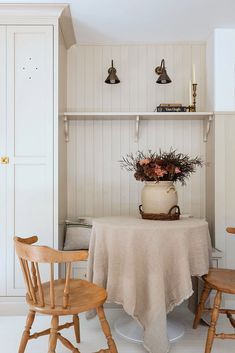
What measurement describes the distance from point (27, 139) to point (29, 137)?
0.08 feet

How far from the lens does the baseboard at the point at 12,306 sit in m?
2.87

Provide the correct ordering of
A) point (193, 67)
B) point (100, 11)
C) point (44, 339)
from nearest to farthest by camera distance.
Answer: point (44, 339) < point (100, 11) < point (193, 67)

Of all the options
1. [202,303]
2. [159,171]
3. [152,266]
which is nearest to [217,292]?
[202,303]

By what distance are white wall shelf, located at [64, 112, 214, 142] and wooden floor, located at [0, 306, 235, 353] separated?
1694 millimetres

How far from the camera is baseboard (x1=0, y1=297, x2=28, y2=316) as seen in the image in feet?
9.40

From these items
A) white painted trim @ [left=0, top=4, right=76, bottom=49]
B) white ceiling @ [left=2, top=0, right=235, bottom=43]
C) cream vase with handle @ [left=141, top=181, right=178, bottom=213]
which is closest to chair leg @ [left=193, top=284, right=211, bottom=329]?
cream vase with handle @ [left=141, top=181, right=178, bottom=213]

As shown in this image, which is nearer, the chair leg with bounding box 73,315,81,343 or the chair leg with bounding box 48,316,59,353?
the chair leg with bounding box 48,316,59,353

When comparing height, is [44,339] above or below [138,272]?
below

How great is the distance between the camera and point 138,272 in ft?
6.89

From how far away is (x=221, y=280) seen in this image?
2.22 meters

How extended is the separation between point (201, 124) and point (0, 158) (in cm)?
193

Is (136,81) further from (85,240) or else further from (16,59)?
(85,240)

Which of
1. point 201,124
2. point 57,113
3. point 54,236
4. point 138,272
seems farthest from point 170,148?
point 138,272

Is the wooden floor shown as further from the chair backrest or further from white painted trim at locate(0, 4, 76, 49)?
white painted trim at locate(0, 4, 76, 49)
